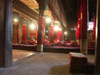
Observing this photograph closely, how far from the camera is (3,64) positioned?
503 cm

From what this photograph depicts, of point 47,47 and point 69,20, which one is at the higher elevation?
point 69,20

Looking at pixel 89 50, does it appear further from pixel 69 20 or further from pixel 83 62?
pixel 69 20

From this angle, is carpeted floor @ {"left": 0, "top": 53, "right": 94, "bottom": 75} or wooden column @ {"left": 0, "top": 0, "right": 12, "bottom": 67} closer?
carpeted floor @ {"left": 0, "top": 53, "right": 94, "bottom": 75}

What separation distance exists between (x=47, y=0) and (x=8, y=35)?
611 centimetres

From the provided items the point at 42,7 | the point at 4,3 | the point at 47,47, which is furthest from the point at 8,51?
the point at 42,7

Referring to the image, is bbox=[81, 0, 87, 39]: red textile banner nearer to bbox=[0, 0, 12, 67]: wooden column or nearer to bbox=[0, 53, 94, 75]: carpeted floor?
bbox=[0, 53, 94, 75]: carpeted floor

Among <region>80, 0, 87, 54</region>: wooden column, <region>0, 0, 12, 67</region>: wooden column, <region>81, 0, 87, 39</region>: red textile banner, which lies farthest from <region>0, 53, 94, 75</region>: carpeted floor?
<region>81, 0, 87, 39</region>: red textile banner

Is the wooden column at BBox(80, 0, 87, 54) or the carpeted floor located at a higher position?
the wooden column at BBox(80, 0, 87, 54)

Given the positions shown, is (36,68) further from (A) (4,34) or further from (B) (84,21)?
(B) (84,21)

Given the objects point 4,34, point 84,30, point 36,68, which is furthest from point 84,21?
point 4,34

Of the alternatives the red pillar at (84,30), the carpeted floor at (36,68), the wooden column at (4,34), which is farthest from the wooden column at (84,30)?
the wooden column at (4,34)

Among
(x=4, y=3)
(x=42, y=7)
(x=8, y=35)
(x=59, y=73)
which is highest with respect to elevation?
(x=42, y=7)

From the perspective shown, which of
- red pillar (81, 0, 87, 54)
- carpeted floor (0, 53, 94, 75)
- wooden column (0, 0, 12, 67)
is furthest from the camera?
red pillar (81, 0, 87, 54)

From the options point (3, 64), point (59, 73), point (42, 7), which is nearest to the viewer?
point (59, 73)
